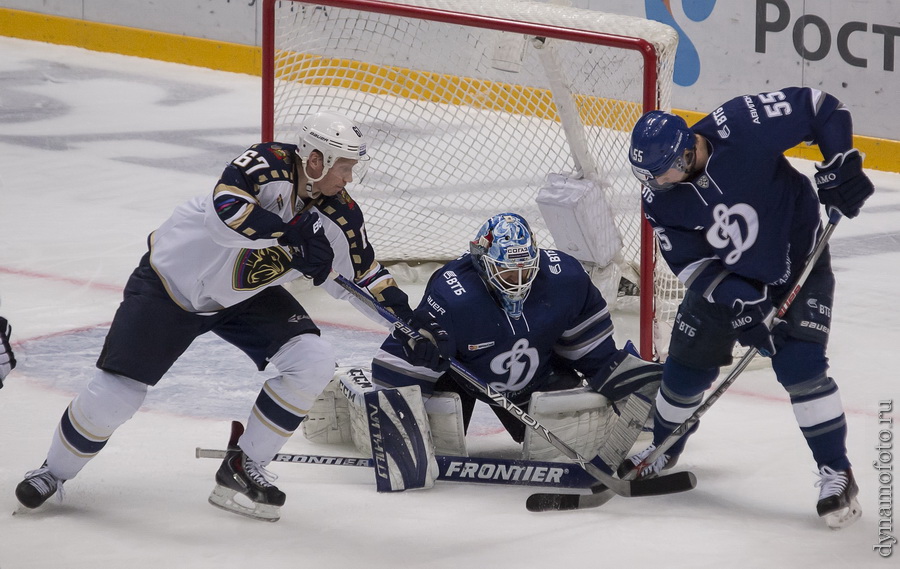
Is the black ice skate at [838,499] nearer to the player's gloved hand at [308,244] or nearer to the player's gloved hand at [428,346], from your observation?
the player's gloved hand at [428,346]

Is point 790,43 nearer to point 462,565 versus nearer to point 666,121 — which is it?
point 666,121

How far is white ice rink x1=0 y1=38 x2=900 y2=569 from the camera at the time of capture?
306 centimetres

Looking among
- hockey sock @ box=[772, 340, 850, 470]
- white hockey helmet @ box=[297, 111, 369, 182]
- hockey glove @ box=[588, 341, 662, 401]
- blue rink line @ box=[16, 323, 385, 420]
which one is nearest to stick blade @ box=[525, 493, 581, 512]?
hockey glove @ box=[588, 341, 662, 401]

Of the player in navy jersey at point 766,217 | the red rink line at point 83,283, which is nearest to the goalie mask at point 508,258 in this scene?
the player in navy jersey at point 766,217

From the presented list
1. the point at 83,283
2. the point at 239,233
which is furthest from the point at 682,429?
the point at 83,283

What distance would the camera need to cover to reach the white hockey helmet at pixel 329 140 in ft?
10.3

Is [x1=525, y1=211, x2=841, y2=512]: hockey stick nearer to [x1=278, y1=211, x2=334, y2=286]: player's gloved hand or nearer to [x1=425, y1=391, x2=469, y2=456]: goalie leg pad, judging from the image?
[x1=425, y1=391, x2=469, y2=456]: goalie leg pad

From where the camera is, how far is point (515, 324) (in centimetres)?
353

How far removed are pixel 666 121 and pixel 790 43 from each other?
4.28 meters

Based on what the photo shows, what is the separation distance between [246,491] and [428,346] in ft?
1.90

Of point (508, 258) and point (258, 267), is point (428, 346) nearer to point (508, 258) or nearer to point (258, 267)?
point (508, 258)

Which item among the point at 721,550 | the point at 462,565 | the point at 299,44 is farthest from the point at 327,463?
the point at 299,44

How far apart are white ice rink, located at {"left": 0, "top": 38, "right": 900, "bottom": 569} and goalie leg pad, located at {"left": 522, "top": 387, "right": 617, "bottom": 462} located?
6.2 inches

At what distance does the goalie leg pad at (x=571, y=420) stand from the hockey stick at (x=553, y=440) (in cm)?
4
